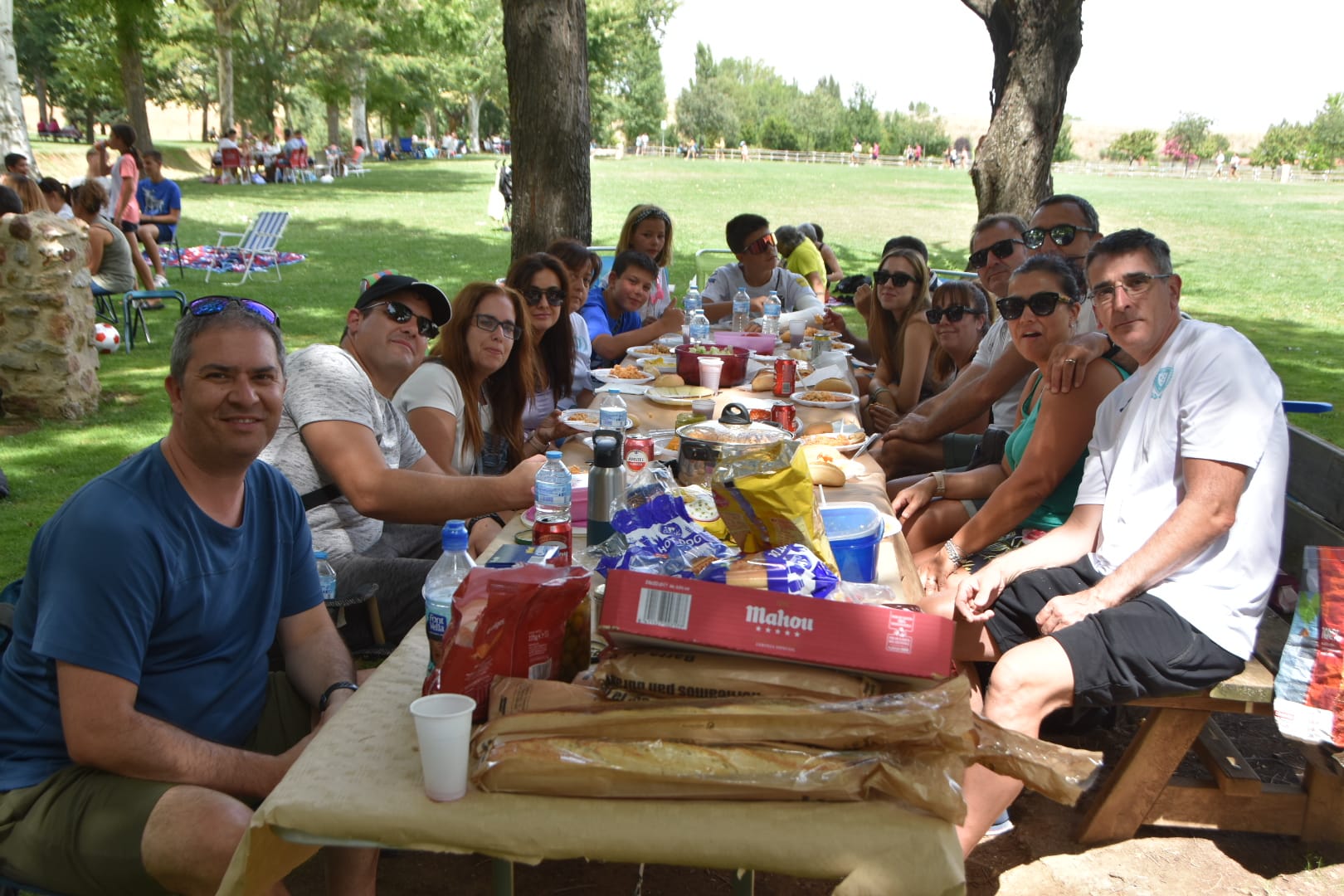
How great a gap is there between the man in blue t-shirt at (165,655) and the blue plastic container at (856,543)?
119 centimetres

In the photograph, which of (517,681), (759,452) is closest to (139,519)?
(517,681)

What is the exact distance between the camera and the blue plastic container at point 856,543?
2.21 meters

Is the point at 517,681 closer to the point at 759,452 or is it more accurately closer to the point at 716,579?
the point at 716,579

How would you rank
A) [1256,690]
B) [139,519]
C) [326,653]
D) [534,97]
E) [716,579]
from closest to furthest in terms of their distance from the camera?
[716,579] < [139,519] < [326,653] < [1256,690] < [534,97]

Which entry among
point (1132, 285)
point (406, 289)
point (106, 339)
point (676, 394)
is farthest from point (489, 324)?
point (106, 339)

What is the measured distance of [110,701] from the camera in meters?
1.76

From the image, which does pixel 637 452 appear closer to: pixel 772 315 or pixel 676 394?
pixel 676 394

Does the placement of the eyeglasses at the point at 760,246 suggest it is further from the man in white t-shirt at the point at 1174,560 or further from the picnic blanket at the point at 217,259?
the picnic blanket at the point at 217,259

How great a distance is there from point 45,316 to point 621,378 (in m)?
4.76

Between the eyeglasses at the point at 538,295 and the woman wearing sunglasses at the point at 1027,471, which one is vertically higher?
the eyeglasses at the point at 538,295

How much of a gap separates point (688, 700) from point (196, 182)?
37663 mm

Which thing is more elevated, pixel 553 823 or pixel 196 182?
pixel 196 182

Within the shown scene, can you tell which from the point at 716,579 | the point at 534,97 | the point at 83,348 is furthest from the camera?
the point at 83,348

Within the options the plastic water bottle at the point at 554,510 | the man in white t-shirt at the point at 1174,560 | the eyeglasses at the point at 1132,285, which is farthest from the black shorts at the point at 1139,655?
the plastic water bottle at the point at 554,510
